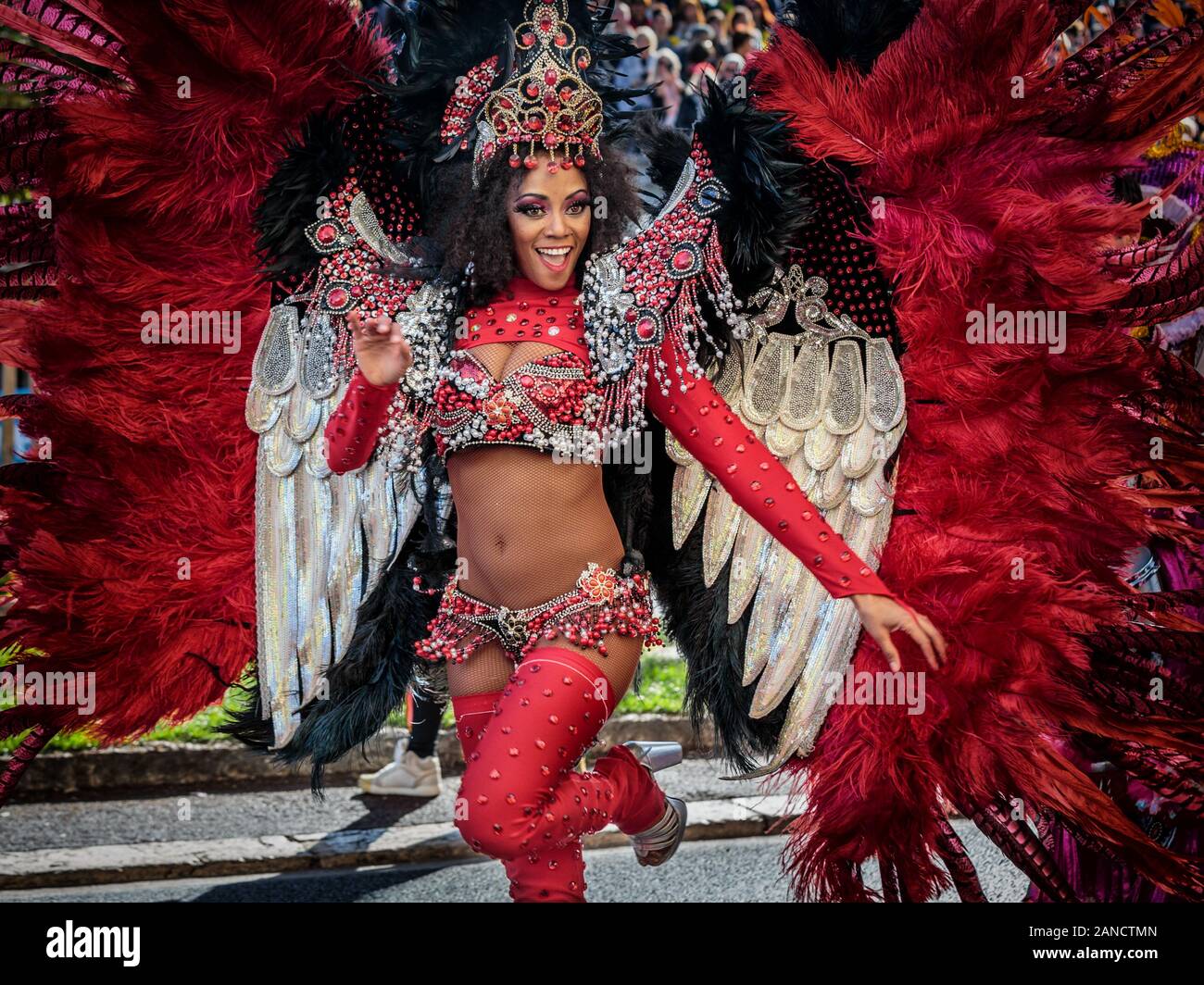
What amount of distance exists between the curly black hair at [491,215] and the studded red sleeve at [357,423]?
0.32 metres

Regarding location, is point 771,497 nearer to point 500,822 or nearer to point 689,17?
point 500,822

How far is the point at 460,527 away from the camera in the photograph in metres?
2.91

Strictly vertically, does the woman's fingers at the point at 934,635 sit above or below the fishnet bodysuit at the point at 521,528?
below

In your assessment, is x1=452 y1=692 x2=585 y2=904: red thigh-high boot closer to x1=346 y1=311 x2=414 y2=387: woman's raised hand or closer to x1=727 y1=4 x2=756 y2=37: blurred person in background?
x1=346 y1=311 x2=414 y2=387: woman's raised hand

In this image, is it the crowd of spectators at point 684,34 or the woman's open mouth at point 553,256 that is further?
the crowd of spectators at point 684,34

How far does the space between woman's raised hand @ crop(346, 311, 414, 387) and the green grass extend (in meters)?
1.41

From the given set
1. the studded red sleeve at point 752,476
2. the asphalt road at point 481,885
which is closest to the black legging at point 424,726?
the asphalt road at point 481,885

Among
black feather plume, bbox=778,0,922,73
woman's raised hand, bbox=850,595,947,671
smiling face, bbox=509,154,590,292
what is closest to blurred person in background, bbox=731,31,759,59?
black feather plume, bbox=778,0,922,73

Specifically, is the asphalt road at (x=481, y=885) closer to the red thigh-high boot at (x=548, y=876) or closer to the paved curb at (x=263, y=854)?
the paved curb at (x=263, y=854)

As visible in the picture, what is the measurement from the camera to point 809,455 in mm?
3117

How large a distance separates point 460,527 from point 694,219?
853 millimetres

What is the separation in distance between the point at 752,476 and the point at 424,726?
229cm

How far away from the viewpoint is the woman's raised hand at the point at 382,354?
2627mm
